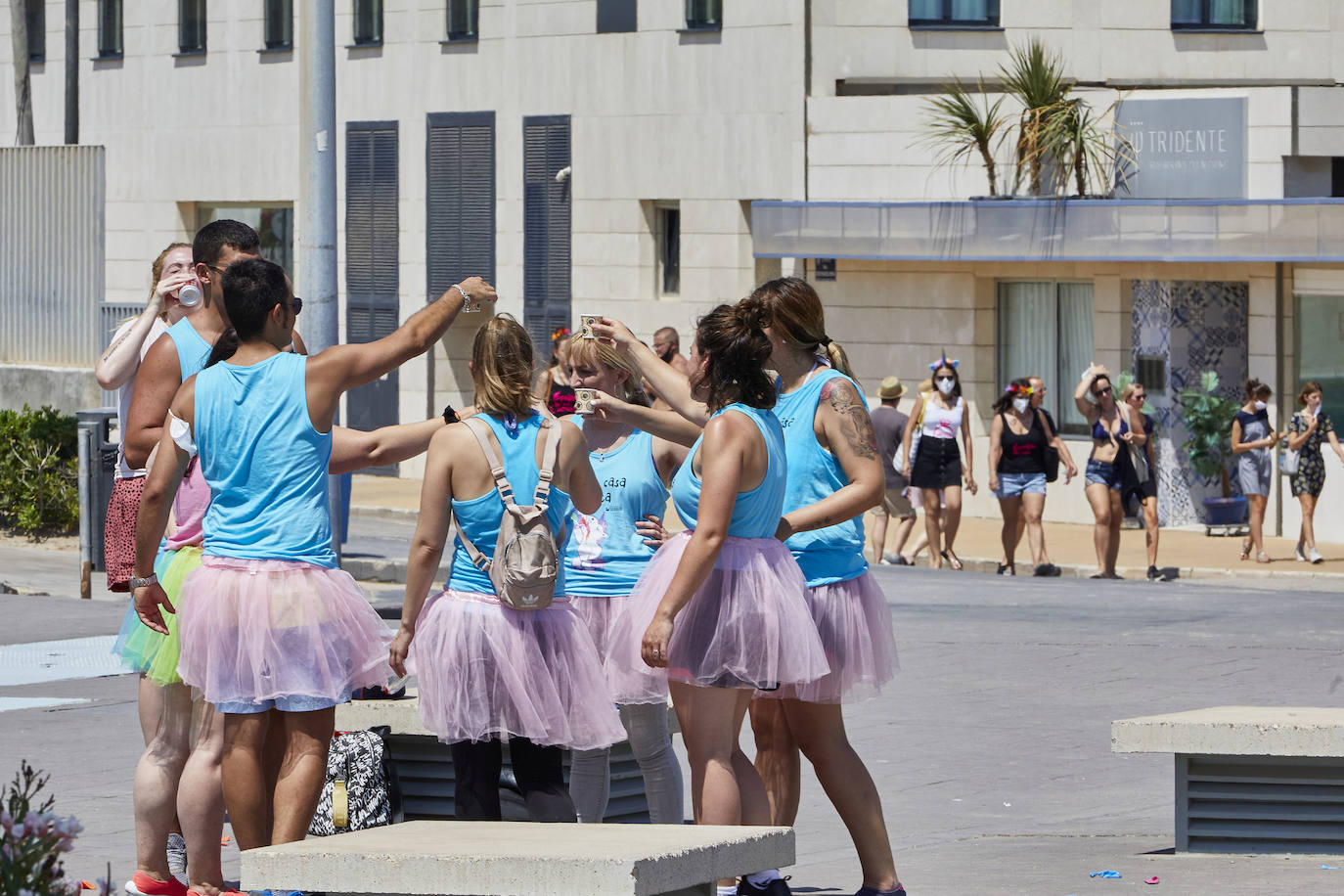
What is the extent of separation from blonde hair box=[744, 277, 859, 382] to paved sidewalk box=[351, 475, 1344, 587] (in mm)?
11501

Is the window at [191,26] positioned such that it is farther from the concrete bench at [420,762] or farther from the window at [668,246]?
the concrete bench at [420,762]

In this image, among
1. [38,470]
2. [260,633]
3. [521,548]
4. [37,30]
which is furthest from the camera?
[37,30]

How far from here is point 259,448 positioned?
6.37 m

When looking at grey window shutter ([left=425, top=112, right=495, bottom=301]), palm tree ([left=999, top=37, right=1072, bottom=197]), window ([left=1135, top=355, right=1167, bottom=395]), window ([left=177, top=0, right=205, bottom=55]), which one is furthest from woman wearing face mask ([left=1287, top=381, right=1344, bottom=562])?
window ([left=177, top=0, right=205, bottom=55])

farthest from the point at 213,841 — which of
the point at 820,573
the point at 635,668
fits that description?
the point at 820,573

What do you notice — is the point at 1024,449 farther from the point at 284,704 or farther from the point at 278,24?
the point at 278,24

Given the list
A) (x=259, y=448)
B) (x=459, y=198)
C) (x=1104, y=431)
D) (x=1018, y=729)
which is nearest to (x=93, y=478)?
(x=1104, y=431)

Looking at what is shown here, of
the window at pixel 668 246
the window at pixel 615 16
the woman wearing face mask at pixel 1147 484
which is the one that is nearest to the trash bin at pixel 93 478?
the woman wearing face mask at pixel 1147 484

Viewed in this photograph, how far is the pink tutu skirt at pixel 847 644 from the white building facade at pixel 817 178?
49.8ft

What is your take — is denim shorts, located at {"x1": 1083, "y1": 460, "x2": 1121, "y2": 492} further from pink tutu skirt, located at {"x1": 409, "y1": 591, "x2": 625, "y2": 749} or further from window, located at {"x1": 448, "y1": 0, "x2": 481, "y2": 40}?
window, located at {"x1": 448, "y1": 0, "x2": 481, "y2": 40}

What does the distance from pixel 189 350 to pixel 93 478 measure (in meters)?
10.0

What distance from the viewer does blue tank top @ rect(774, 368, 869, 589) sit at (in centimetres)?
685

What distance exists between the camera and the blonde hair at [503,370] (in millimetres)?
6551

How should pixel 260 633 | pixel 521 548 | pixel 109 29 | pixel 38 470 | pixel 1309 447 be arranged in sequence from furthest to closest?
pixel 109 29 < pixel 1309 447 < pixel 38 470 < pixel 521 548 < pixel 260 633
